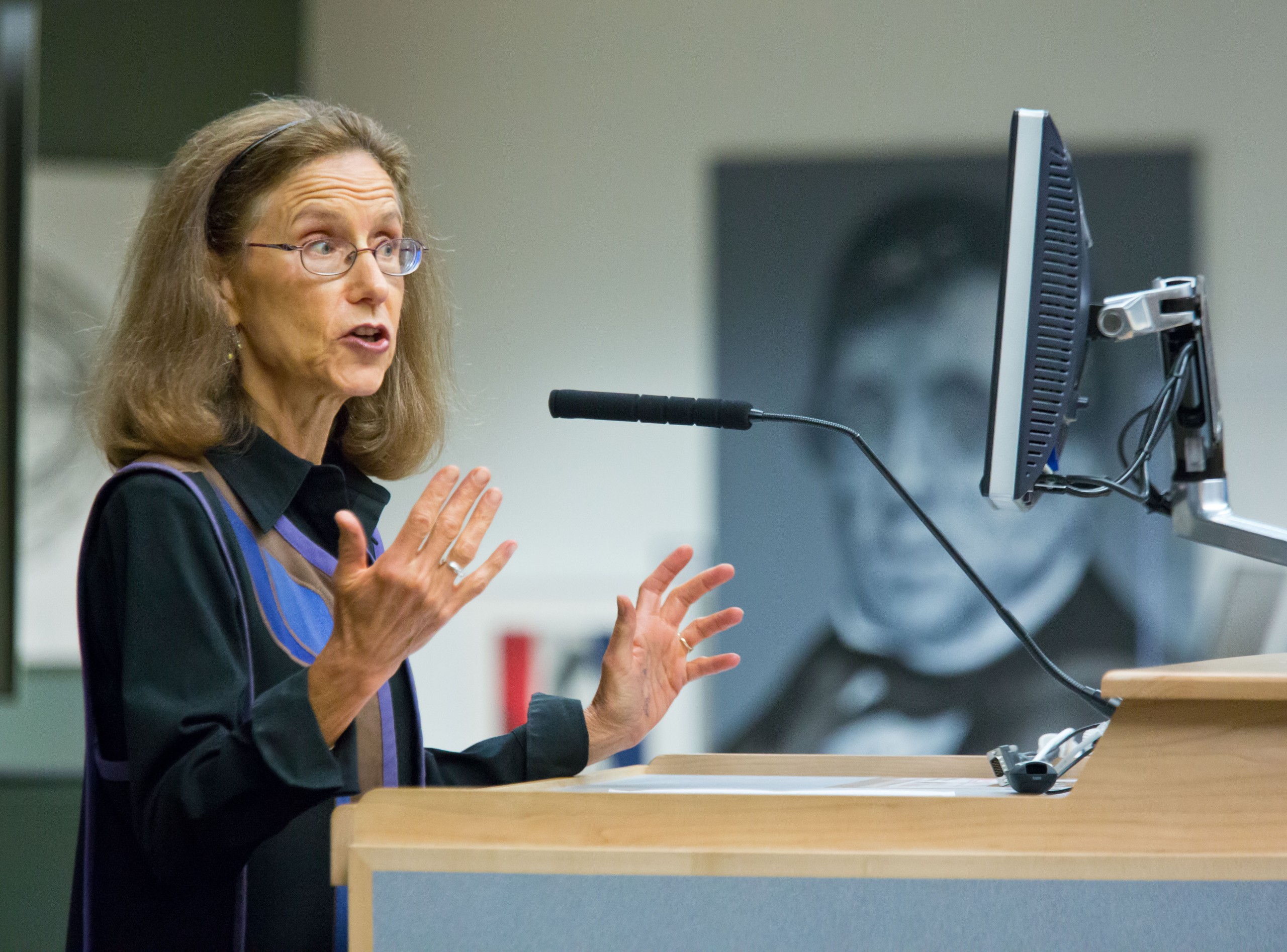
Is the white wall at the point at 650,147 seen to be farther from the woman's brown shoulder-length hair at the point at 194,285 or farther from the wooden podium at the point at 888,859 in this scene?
the wooden podium at the point at 888,859

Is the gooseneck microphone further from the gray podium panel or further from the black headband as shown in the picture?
the black headband

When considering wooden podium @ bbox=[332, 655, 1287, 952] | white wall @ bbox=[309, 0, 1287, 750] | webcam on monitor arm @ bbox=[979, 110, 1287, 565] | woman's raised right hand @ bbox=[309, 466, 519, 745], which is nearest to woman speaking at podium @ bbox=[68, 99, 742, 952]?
woman's raised right hand @ bbox=[309, 466, 519, 745]

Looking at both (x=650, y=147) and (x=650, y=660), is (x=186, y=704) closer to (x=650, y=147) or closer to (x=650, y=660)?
(x=650, y=660)

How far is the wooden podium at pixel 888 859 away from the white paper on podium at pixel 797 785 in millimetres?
37

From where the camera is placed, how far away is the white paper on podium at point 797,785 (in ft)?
2.76

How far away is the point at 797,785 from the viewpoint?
0.96 metres

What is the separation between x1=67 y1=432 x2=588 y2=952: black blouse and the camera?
0.83 metres

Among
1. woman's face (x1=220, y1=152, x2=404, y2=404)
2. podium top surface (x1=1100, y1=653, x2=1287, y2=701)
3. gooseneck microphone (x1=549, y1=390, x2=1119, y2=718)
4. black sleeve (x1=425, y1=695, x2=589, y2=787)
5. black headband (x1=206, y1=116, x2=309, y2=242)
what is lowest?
black sleeve (x1=425, y1=695, x2=589, y2=787)

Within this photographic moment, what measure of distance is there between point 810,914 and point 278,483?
599mm

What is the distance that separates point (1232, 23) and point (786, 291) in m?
1.30

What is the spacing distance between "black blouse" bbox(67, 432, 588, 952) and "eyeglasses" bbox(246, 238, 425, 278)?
0.65 ft

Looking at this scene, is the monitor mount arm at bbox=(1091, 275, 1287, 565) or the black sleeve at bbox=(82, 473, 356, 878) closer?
the black sleeve at bbox=(82, 473, 356, 878)

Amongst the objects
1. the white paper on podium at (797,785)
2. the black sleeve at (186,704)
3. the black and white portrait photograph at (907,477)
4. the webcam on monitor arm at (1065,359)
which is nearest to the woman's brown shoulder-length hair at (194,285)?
the black sleeve at (186,704)

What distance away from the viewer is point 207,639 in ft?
2.98
